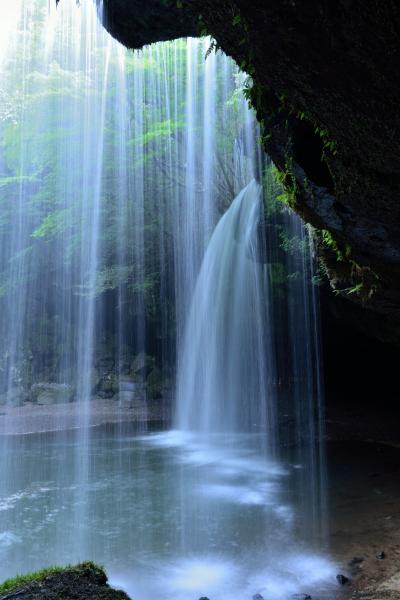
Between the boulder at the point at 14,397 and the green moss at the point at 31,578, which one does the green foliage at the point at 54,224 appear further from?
the green moss at the point at 31,578

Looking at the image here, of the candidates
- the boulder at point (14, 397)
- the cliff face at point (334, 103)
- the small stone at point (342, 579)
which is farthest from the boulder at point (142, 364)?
the small stone at point (342, 579)

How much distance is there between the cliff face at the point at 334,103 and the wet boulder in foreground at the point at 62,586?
2673 millimetres

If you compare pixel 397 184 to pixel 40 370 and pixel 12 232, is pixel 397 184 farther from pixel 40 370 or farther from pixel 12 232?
pixel 12 232

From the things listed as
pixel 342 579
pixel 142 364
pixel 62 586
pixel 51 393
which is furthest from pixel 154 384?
pixel 62 586

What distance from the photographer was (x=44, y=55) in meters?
19.8

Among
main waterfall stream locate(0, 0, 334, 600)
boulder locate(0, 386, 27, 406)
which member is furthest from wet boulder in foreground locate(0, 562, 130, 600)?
boulder locate(0, 386, 27, 406)

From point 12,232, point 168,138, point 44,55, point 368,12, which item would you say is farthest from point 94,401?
point 368,12

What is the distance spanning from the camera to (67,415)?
17453mm

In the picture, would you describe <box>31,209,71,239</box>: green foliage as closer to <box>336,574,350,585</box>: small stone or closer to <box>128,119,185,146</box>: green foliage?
<box>128,119,185,146</box>: green foliage

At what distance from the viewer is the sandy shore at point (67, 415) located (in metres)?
16.3

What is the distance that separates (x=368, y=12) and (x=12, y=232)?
22597mm

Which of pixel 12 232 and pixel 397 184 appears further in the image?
pixel 12 232

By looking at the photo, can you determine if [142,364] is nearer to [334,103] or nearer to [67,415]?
[67,415]

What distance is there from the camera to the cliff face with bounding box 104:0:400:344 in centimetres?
227
